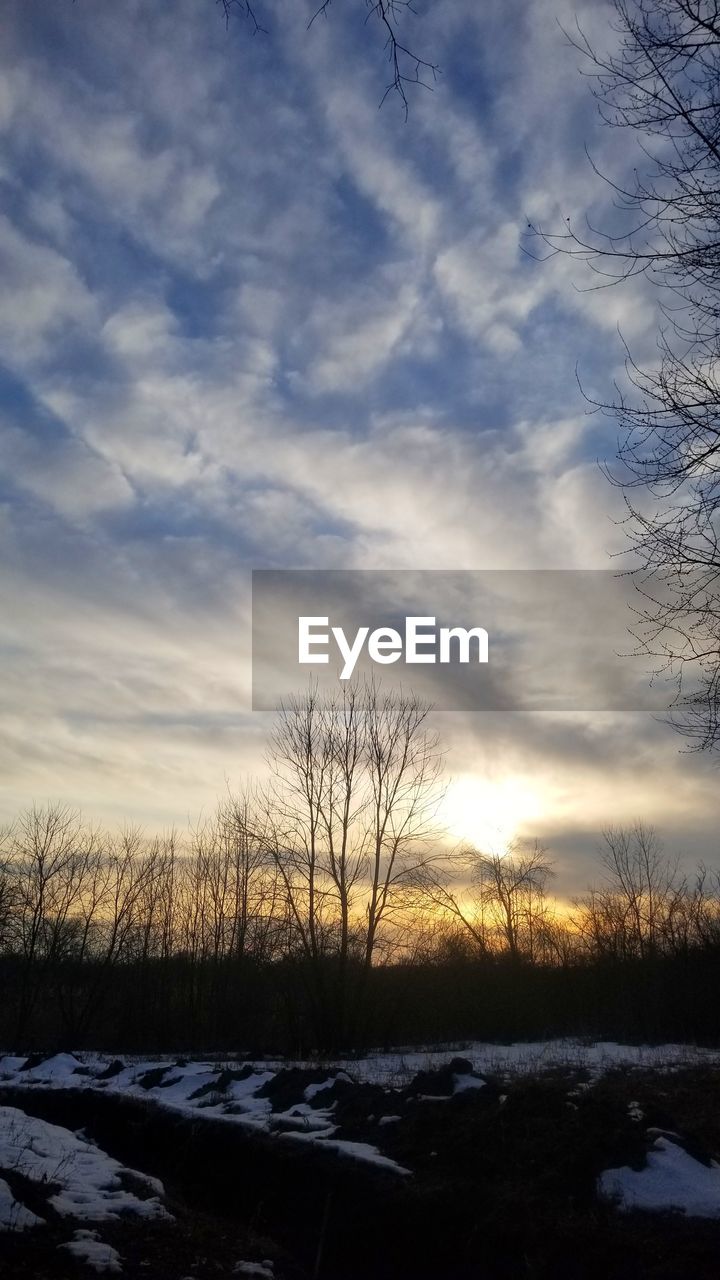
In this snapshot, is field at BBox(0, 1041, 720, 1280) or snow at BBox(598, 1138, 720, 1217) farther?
snow at BBox(598, 1138, 720, 1217)

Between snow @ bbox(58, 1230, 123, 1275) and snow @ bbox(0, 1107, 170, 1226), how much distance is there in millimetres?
424

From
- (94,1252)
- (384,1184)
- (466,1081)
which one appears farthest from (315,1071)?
(94,1252)

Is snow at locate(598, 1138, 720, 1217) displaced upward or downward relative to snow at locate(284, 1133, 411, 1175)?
upward

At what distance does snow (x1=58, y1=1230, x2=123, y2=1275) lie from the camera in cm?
504

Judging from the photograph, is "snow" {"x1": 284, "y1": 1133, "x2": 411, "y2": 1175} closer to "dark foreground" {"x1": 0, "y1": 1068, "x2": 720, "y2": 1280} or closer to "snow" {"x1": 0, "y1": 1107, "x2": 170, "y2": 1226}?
"dark foreground" {"x1": 0, "y1": 1068, "x2": 720, "y2": 1280}

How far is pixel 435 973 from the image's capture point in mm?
27016

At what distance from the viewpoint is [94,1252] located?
5.19 metres

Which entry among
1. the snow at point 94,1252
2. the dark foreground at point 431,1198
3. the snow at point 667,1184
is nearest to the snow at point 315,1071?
the dark foreground at point 431,1198

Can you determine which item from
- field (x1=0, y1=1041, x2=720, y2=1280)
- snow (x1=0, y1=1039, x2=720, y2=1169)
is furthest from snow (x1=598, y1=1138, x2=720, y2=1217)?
snow (x1=0, y1=1039, x2=720, y2=1169)

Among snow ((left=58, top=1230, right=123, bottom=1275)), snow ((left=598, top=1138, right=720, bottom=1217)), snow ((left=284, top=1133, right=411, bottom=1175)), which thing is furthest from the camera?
snow ((left=284, top=1133, right=411, bottom=1175))

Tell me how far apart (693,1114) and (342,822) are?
54.3ft

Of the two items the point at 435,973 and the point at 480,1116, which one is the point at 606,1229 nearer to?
the point at 480,1116

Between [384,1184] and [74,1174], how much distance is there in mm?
2473

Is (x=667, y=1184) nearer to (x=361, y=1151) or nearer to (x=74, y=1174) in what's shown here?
(x=361, y=1151)
